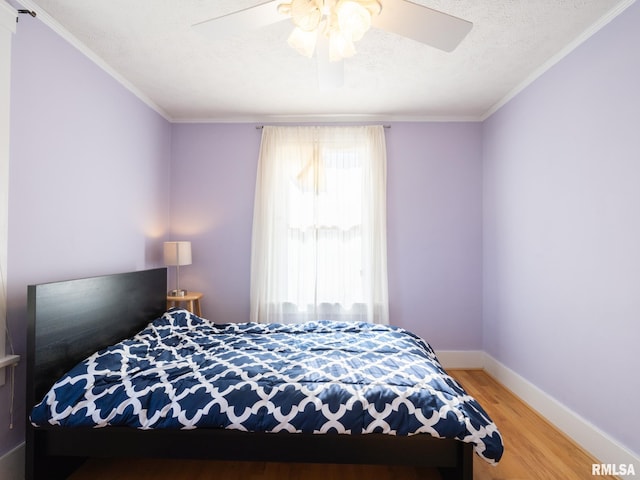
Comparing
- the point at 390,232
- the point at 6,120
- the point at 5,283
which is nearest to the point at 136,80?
the point at 6,120

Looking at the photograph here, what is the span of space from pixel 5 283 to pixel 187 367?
104 cm

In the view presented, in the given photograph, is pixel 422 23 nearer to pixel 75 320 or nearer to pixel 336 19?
pixel 336 19

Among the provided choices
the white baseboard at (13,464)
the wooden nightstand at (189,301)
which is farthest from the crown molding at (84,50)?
the white baseboard at (13,464)

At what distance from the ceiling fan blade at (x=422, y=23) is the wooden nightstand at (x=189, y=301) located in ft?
9.04

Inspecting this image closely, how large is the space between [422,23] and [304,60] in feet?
4.24

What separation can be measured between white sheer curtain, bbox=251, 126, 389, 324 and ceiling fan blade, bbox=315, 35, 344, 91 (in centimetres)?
158

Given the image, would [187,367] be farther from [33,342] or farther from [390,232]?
[390,232]

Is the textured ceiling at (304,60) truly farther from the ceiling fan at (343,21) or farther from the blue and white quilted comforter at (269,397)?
the blue and white quilted comforter at (269,397)

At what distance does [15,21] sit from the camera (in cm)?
178

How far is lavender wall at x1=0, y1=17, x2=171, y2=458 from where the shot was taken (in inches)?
71.4

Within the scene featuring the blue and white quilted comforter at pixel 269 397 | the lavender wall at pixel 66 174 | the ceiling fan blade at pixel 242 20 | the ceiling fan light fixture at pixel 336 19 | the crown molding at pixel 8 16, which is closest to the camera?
the ceiling fan light fixture at pixel 336 19

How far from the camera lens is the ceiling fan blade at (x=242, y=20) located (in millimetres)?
1360

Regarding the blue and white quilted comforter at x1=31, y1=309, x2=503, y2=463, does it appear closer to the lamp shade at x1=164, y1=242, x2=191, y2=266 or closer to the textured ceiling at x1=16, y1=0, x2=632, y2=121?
the lamp shade at x1=164, y1=242, x2=191, y2=266

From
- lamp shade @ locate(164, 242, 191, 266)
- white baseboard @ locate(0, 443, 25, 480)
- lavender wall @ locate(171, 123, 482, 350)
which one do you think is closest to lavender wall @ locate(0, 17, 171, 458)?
white baseboard @ locate(0, 443, 25, 480)
